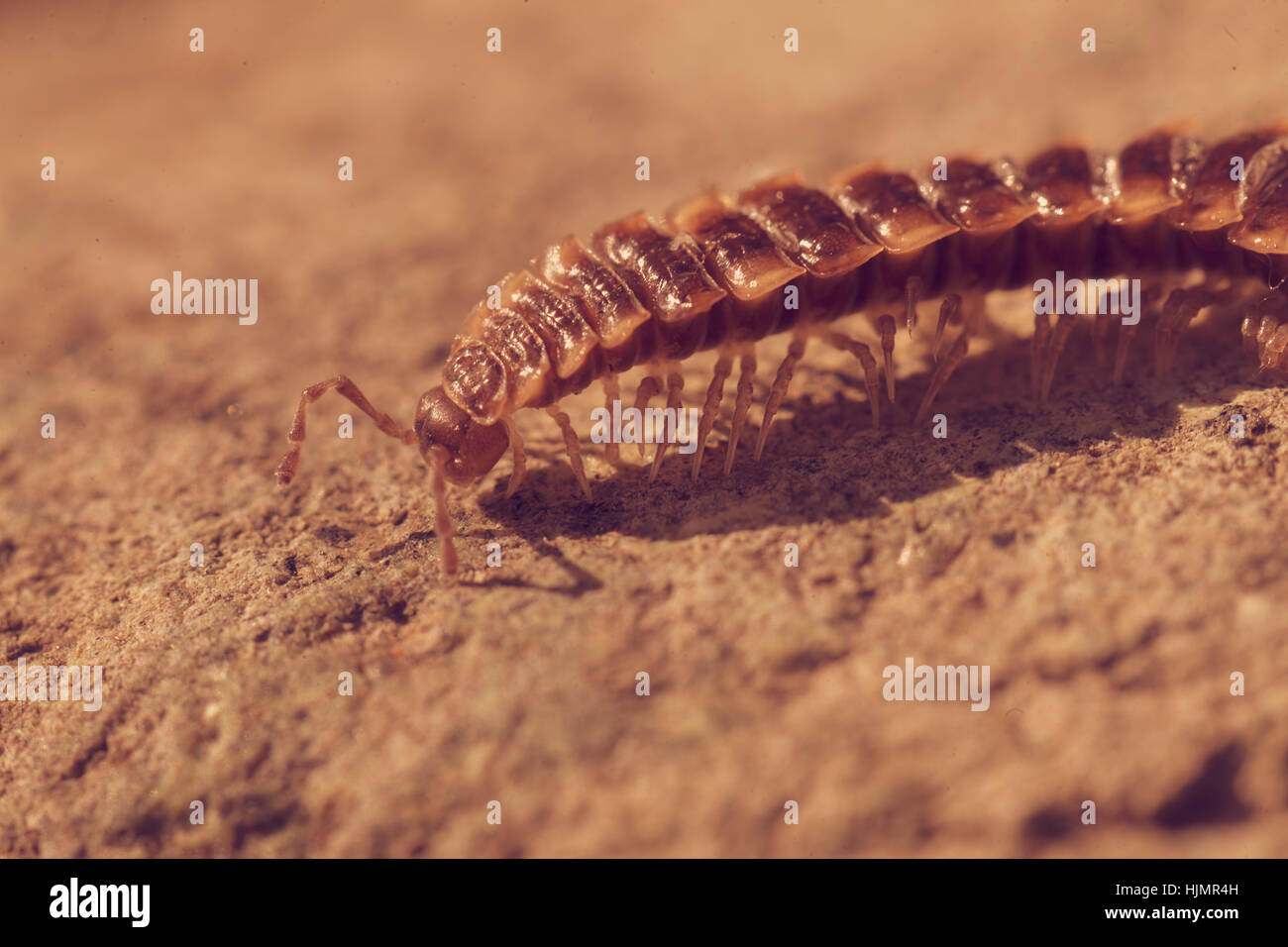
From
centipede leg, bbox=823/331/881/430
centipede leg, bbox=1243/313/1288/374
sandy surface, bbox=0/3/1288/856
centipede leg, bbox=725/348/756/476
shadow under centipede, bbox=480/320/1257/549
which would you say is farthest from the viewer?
centipede leg, bbox=823/331/881/430

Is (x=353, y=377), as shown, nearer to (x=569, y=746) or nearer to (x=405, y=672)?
(x=405, y=672)

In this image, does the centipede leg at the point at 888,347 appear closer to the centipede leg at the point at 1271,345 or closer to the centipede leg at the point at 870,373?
the centipede leg at the point at 870,373

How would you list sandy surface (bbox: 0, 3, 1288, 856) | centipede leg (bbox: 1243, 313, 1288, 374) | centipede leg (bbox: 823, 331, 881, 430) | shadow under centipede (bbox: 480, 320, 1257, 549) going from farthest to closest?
centipede leg (bbox: 823, 331, 881, 430) < centipede leg (bbox: 1243, 313, 1288, 374) < shadow under centipede (bbox: 480, 320, 1257, 549) < sandy surface (bbox: 0, 3, 1288, 856)

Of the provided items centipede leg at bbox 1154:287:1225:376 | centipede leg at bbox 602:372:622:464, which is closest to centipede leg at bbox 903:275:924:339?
centipede leg at bbox 1154:287:1225:376

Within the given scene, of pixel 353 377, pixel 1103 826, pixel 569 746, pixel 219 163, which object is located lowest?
pixel 1103 826

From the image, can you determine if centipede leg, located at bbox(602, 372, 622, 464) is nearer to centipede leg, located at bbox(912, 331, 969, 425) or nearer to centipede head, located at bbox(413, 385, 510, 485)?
centipede head, located at bbox(413, 385, 510, 485)

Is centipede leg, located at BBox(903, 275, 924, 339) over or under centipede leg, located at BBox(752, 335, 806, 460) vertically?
over

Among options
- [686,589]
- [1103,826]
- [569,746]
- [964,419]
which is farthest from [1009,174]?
[569,746]
